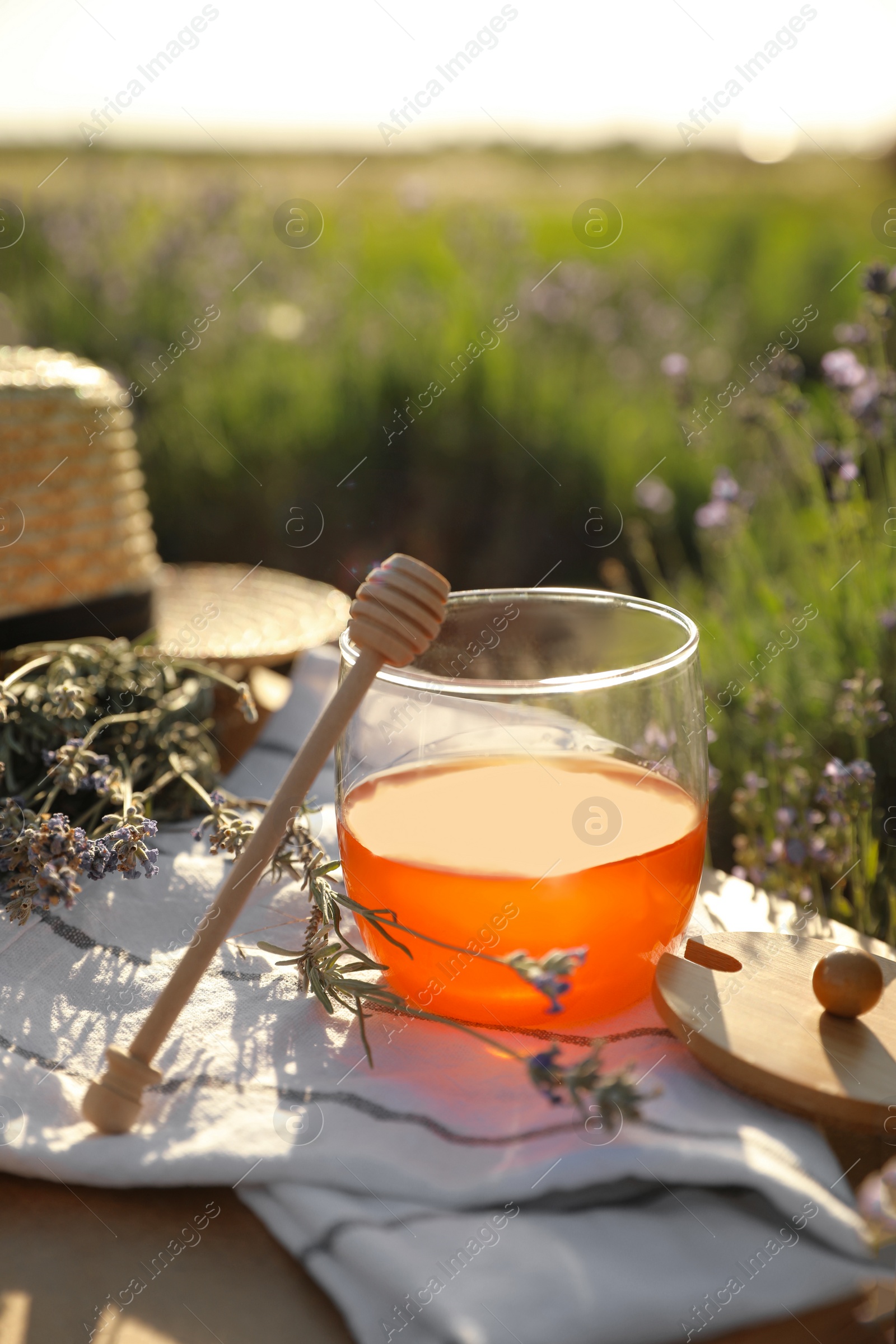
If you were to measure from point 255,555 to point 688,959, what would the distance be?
1951mm

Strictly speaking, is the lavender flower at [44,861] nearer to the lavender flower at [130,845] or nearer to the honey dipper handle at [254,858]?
the lavender flower at [130,845]

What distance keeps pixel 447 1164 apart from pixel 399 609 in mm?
303

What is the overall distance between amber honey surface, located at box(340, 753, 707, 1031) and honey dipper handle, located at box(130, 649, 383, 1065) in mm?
78

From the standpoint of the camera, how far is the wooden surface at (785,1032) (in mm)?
616

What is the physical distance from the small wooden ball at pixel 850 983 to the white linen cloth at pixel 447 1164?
8 centimetres

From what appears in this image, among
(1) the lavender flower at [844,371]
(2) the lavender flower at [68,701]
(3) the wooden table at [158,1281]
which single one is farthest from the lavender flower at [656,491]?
(3) the wooden table at [158,1281]

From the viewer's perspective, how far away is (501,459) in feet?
8.70

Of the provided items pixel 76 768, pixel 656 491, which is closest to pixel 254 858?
pixel 76 768

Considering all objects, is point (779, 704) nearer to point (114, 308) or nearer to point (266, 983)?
point (266, 983)

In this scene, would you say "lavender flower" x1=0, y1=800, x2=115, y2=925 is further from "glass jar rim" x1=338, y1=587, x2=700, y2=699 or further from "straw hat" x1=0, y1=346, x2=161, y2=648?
"straw hat" x1=0, y1=346, x2=161, y2=648

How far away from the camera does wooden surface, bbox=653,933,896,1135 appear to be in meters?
0.62

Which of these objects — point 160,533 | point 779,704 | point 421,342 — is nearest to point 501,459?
point 421,342

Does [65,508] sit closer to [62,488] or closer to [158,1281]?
[62,488]

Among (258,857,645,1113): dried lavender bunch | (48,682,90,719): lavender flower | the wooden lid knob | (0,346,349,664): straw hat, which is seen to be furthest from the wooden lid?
the wooden lid knob
